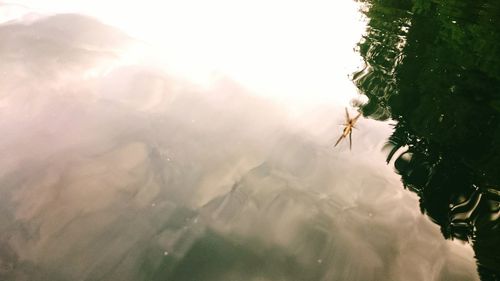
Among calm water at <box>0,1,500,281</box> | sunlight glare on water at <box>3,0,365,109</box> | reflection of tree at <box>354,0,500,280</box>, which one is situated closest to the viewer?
calm water at <box>0,1,500,281</box>

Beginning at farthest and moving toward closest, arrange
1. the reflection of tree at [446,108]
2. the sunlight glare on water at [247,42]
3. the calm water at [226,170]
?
1. the sunlight glare on water at [247,42]
2. the reflection of tree at [446,108]
3. the calm water at [226,170]

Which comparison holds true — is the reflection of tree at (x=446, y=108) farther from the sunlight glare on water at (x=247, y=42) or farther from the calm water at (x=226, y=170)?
the sunlight glare on water at (x=247, y=42)

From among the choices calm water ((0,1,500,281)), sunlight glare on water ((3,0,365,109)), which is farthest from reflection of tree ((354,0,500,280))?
sunlight glare on water ((3,0,365,109))

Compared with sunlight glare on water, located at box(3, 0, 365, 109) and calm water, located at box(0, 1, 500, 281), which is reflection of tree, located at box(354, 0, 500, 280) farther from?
sunlight glare on water, located at box(3, 0, 365, 109)

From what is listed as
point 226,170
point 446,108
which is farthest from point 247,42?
point 446,108

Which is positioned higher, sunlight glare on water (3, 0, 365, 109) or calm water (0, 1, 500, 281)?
sunlight glare on water (3, 0, 365, 109)

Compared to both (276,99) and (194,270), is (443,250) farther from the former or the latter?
(276,99)

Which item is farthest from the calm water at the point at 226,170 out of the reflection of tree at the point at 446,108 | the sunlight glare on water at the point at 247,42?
the sunlight glare on water at the point at 247,42
